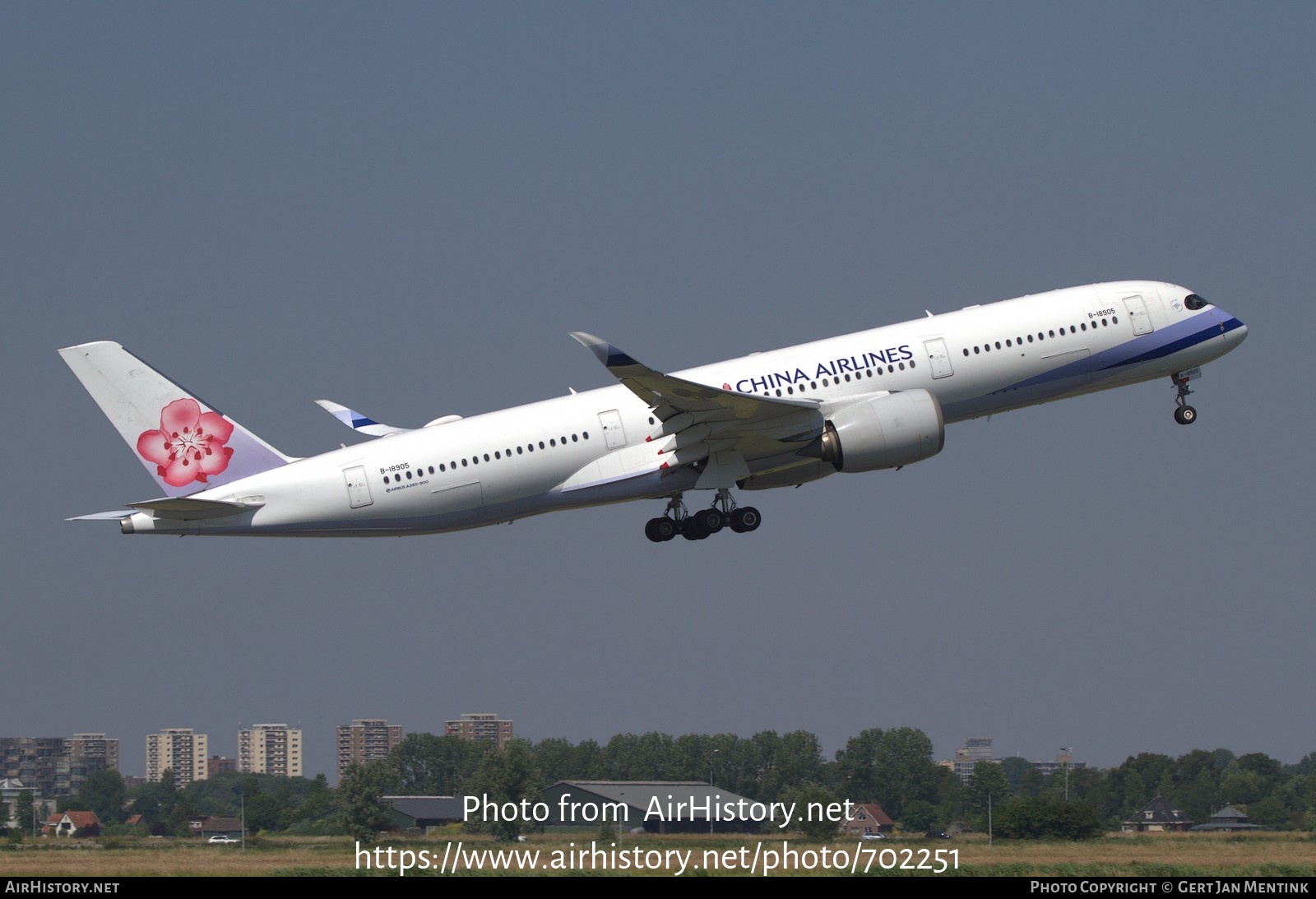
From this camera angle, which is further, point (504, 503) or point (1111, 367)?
point (1111, 367)

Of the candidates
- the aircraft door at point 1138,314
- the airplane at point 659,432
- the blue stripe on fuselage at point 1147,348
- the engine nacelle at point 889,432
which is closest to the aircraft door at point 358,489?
the airplane at point 659,432

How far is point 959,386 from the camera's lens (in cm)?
4894

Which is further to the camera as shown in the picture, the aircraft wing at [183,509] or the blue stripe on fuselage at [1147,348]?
the blue stripe on fuselage at [1147,348]

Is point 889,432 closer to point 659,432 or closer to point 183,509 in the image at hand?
point 659,432

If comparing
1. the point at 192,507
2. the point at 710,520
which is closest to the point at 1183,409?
the point at 710,520

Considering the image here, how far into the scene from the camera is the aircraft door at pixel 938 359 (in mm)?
48750

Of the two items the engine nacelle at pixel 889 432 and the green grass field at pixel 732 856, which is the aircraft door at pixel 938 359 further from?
the green grass field at pixel 732 856

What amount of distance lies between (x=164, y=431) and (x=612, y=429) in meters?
13.4

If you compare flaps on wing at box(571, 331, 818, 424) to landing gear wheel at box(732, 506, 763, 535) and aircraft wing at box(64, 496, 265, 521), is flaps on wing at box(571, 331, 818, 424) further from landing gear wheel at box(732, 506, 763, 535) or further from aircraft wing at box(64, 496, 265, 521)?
aircraft wing at box(64, 496, 265, 521)

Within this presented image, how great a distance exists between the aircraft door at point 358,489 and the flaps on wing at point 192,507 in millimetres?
2625

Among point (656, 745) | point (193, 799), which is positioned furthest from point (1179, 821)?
point (193, 799)

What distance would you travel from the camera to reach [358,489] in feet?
155

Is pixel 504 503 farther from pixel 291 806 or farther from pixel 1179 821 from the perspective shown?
pixel 1179 821

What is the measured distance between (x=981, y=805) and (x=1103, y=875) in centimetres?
2529
